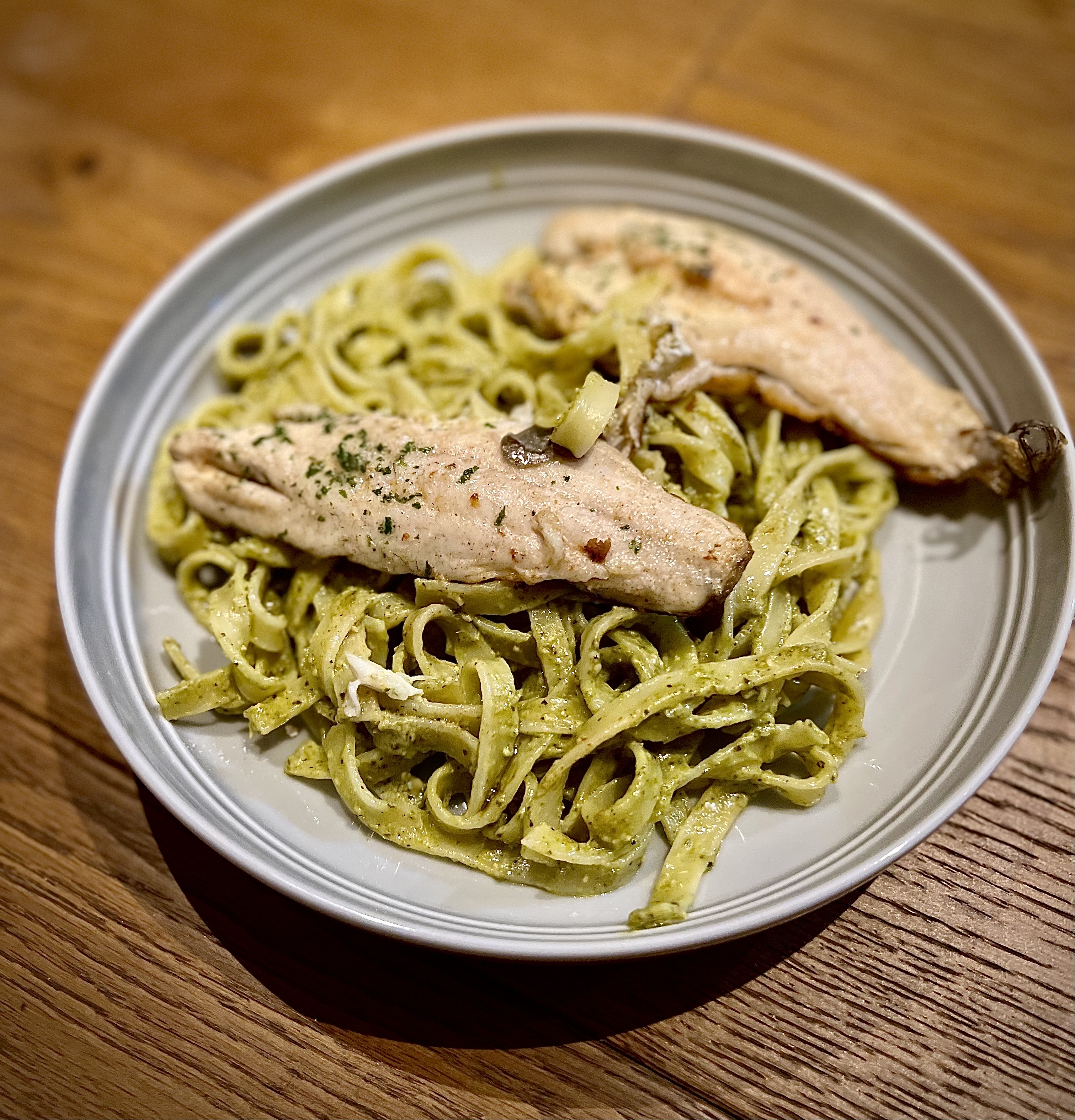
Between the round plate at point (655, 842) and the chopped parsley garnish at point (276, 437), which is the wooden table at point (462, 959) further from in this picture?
the chopped parsley garnish at point (276, 437)

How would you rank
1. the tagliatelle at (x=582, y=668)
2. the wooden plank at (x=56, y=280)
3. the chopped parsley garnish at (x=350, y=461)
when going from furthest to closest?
the wooden plank at (x=56, y=280), the chopped parsley garnish at (x=350, y=461), the tagliatelle at (x=582, y=668)

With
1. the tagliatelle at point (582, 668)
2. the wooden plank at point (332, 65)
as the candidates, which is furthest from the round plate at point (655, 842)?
the wooden plank at point (332, 65)

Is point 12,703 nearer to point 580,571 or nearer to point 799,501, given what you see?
point 580,571

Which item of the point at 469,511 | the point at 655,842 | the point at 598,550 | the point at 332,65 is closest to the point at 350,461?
the point at 469,511

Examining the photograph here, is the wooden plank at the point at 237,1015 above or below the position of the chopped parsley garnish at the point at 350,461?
below

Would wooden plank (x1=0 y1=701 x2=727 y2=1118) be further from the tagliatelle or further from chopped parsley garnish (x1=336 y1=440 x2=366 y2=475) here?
chopped parsley garnish (x1=336 y1=440 x2=366 y2=475)

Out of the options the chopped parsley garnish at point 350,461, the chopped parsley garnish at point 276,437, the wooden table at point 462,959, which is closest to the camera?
the wooden table at point 462,959

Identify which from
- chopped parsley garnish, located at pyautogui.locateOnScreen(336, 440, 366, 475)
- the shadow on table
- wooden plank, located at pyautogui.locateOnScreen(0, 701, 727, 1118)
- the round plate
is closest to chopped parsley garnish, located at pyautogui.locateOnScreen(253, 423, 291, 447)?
chopped parsley garnish, located at pyautogui.locateOnScreen(336, 440, 366, 475)
